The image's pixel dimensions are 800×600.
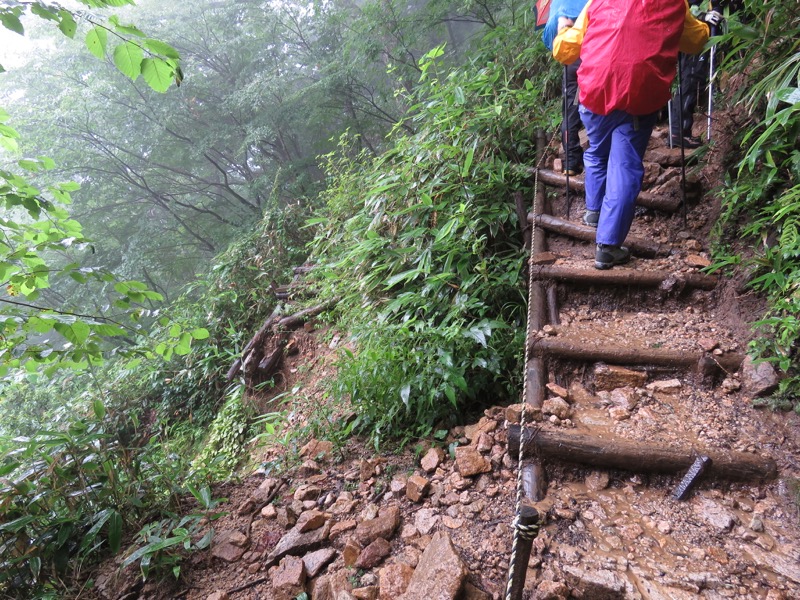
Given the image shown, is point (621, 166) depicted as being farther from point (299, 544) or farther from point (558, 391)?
point (299, 544)

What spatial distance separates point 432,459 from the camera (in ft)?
7.26

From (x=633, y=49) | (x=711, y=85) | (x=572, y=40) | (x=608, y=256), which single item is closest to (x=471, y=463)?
(x=608, y=256)

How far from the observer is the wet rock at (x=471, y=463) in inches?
79.8

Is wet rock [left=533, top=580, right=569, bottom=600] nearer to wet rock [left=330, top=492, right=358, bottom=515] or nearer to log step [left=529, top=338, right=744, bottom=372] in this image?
wet rock [left=330, top=492, right=358, bottom=515]

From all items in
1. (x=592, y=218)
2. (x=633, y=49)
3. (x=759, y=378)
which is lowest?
(x=759, y=378)

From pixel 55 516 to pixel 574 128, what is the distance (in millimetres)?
4748

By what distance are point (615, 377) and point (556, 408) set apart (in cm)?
46

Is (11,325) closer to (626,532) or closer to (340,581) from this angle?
(340,581)

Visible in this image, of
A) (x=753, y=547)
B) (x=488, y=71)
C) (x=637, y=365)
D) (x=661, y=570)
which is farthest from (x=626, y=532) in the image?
(x=488, y=71)

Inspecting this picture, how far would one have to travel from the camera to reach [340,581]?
1685 mm

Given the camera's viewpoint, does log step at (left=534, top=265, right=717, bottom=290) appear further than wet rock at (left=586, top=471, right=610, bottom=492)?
Yes

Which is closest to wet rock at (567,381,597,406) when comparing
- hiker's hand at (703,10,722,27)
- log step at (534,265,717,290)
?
log step at (534,265,717,290)

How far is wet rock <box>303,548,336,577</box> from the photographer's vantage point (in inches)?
70.7

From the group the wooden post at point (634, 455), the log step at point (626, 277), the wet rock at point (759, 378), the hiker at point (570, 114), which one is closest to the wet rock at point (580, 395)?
the wooden post at point (634, 455)
